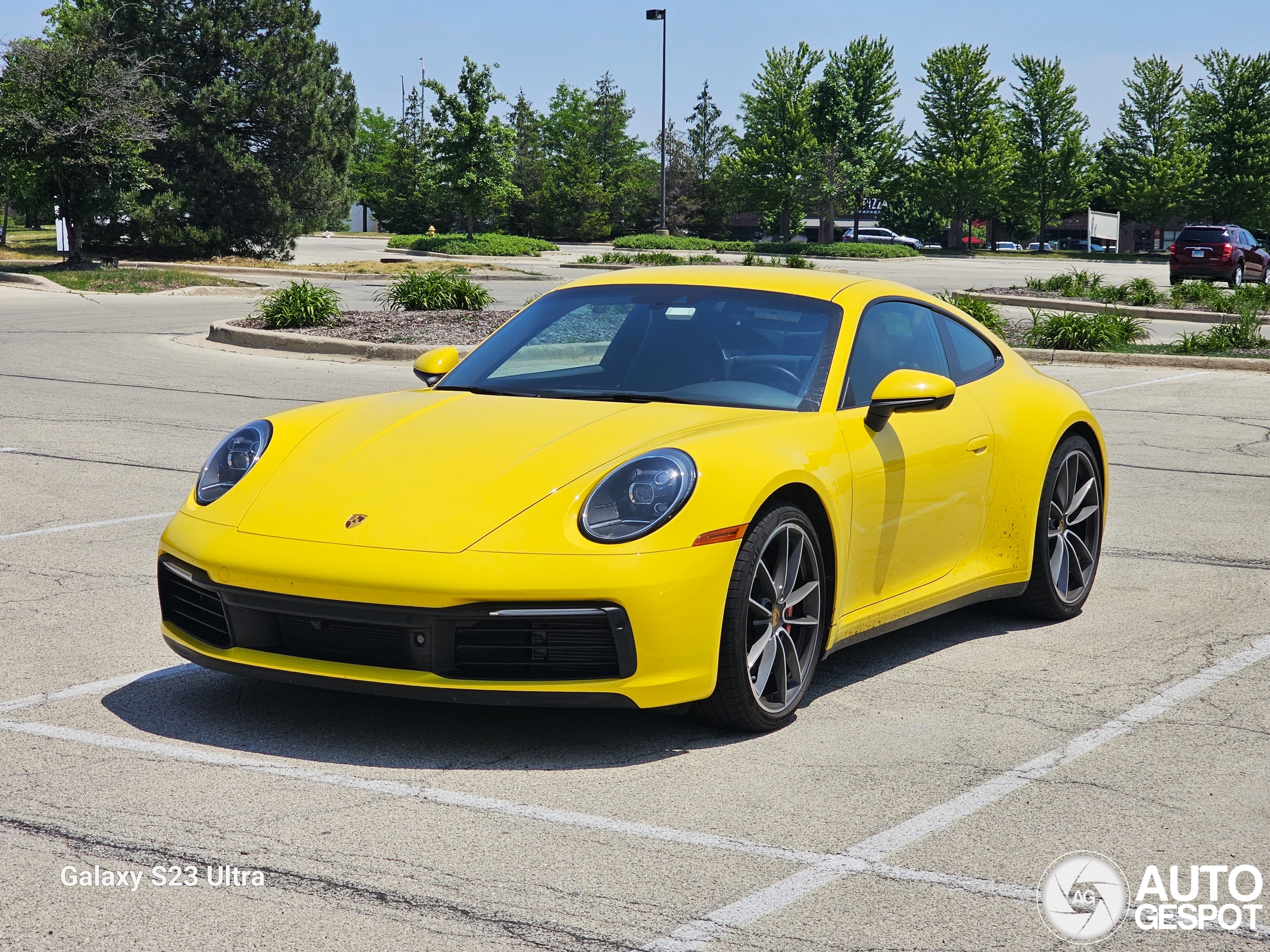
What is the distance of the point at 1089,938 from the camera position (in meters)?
3.06

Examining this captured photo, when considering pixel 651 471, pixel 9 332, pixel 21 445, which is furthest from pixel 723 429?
pixel 9 332

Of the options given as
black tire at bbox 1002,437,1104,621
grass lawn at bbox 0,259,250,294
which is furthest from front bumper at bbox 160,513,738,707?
grass lawn at bbox 0,259,250,294

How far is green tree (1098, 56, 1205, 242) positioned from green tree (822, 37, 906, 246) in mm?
12259

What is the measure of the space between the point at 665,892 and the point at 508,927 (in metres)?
0.40

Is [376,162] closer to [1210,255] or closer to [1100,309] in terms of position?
[1210,255]

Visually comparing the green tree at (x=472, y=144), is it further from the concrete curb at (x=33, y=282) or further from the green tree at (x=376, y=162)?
the green tree at (x=376, y=162)

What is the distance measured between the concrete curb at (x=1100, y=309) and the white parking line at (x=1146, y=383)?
5.72 metres

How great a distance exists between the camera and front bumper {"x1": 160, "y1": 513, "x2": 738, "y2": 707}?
12.9 feet

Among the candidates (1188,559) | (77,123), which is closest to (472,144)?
(77,123)

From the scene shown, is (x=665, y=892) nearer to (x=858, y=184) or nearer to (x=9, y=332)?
(x=9, y=332)

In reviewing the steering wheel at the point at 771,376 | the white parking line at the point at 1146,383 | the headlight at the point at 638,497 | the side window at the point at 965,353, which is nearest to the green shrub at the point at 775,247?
the white parking line at the point at 1146,383

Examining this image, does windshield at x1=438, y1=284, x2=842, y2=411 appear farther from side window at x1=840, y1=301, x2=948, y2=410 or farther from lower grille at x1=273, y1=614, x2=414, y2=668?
lower grille at x1=273, y1=614, x2=414, y2=668

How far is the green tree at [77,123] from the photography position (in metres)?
30.6

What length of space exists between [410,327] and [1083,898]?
16737 millimetres
